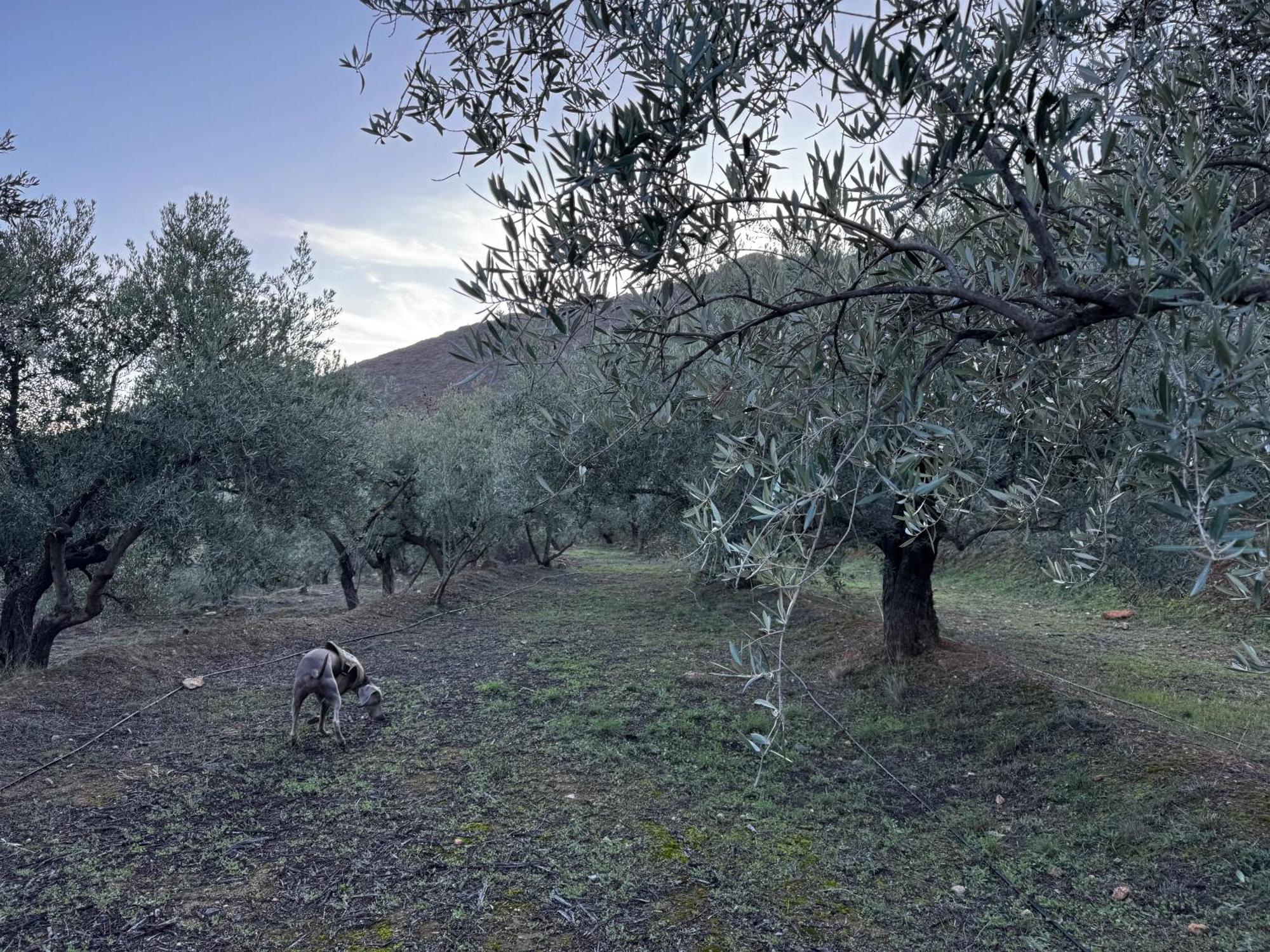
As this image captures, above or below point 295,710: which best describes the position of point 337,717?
below

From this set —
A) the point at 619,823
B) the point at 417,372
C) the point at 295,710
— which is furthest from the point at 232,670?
the point at 417,372

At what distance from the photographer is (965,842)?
21.0 ft

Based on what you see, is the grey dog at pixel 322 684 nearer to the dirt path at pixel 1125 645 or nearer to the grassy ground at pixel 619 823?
the grassy ground at pixel 619 823

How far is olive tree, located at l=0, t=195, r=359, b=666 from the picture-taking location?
33.8ft

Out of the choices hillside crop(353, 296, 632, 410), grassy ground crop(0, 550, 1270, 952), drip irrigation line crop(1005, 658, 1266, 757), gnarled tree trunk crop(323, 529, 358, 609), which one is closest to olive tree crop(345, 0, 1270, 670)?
grassy ground crop(0, 550, 1270, 952)

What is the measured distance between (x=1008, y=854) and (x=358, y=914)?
4.87 m

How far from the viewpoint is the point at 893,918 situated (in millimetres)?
5129

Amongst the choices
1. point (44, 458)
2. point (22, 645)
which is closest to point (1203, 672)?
point (44, 458)

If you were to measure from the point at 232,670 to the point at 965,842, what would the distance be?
10060mm

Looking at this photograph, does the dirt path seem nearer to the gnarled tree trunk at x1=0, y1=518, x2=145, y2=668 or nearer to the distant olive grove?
the distant olive grove

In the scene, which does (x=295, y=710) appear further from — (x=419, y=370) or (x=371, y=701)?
(x=419, y=370)

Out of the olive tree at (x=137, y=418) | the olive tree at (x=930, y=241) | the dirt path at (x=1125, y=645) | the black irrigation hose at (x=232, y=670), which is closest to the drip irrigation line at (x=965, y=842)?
the olive tree at (x=930, y=241)

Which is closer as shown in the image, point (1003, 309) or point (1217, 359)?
point (1217, 359)

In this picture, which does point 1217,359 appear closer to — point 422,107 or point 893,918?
point 422,107
